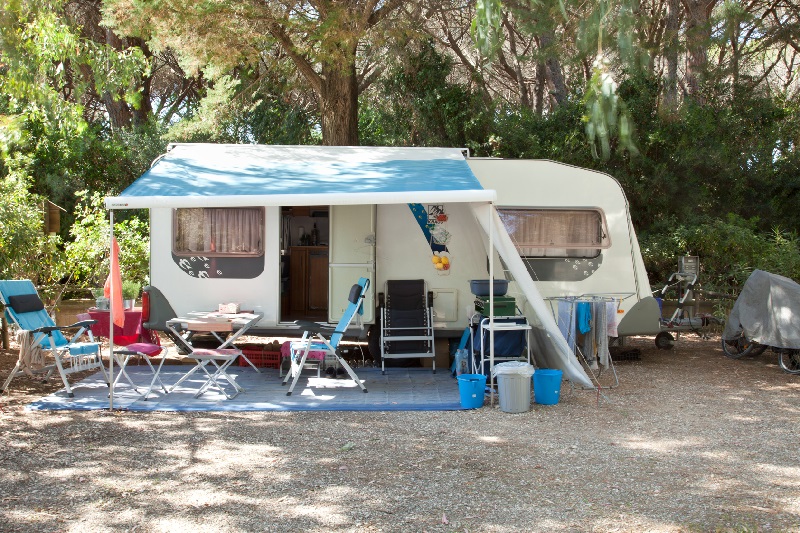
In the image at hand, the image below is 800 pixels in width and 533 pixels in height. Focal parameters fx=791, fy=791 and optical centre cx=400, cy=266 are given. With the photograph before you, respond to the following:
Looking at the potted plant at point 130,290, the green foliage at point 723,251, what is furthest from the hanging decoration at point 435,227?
the green foliage at point 723,251

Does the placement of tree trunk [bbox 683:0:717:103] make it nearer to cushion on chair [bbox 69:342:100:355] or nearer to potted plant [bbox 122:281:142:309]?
potted plant [bbox 122:281:142:309]

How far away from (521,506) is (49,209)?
8.26 meters

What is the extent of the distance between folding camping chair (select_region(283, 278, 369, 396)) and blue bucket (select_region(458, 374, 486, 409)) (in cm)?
100

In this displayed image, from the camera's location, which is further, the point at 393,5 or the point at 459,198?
the point at 393,5

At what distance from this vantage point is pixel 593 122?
4.62 m

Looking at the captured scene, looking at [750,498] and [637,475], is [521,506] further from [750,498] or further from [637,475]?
[750,498]

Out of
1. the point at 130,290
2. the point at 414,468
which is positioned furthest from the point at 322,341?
the point at 130,290

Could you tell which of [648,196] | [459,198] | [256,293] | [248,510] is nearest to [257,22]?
[256,293]

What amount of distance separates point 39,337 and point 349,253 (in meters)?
2.94

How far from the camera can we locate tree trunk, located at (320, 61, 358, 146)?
1138 cm

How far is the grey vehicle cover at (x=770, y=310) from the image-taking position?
7.61 meters

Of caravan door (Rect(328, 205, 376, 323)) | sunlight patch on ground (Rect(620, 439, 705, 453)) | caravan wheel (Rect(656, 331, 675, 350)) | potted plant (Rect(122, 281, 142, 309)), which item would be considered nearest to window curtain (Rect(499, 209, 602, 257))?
caravan door (Rect(328, 205, 376, 323))

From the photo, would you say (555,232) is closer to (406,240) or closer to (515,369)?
(406,240)

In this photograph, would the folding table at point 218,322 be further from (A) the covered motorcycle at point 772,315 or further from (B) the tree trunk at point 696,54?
(B) the tree trunk at point 696,54
